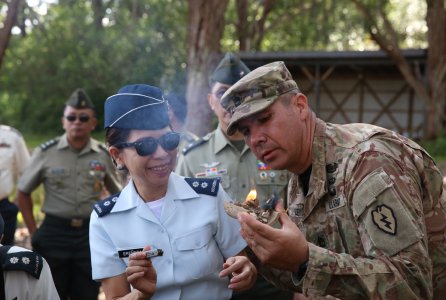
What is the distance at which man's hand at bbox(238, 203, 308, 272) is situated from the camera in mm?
1807

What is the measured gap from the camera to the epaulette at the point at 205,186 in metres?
2.63

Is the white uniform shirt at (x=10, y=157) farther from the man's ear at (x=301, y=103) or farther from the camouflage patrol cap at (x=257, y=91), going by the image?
the man's ear at (x=301, y=103)

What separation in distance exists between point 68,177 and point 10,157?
76cm

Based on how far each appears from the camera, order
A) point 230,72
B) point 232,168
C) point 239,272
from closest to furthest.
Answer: point 239,272 → point 232,168 → point 230,72

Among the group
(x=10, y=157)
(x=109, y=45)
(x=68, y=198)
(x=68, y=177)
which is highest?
(x=109, y=45)

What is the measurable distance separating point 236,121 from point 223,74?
6.66ft

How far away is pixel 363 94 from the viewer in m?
20.7

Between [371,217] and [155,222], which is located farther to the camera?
[155,222]

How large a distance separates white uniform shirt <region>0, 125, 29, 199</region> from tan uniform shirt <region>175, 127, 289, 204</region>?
2.20 metres

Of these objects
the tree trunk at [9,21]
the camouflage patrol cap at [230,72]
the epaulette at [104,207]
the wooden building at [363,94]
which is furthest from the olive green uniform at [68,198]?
the wooden building at [363,94]

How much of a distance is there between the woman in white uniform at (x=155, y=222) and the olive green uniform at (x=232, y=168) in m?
1.25

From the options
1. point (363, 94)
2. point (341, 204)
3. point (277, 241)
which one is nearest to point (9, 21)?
point (341, 204)

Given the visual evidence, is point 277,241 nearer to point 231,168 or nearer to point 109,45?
point 231,168

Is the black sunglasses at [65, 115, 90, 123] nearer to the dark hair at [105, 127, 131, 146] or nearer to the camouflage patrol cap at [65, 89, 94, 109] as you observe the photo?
the camouflage patrol cap at [65, 89, 94, 109]
